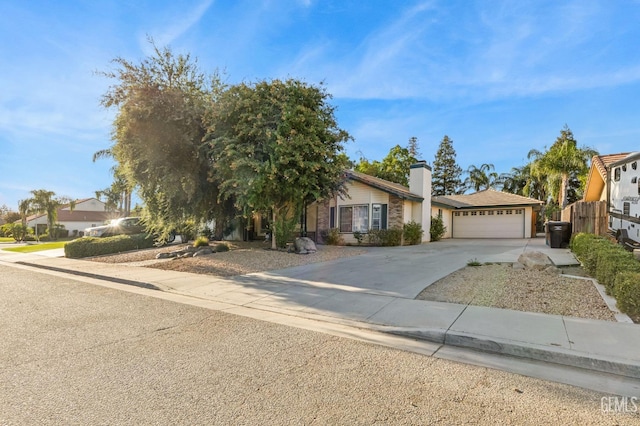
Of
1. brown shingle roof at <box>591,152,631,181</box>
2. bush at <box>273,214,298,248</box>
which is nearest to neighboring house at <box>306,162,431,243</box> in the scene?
bush at <box>273,214,298,248</box>

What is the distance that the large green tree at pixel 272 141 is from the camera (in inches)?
471

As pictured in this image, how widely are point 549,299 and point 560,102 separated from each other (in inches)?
505

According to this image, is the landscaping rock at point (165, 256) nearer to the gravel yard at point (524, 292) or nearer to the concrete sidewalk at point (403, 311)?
the concrete sidewalk at point (403, 311)

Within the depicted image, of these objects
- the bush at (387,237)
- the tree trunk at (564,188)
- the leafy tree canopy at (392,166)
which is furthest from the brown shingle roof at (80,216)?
the tree trunk at (564,188)

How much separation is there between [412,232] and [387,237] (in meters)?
1.59

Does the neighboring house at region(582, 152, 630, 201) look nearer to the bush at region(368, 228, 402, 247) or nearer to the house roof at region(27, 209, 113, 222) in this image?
the bush at region(368, 228, 402, 247)

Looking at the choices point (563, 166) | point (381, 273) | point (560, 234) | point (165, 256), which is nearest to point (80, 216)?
point (165, 256)

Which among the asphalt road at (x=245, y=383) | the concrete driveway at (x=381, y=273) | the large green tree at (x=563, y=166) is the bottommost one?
the asphalt road at (x=245, y=383)

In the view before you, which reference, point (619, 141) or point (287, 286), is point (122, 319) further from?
point (619, 141)

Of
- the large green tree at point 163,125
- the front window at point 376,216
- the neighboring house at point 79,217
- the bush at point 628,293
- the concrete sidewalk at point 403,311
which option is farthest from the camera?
the neighboring house at point 79,217

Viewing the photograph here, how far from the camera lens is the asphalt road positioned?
2.77 meters

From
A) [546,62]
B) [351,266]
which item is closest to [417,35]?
[546,62]

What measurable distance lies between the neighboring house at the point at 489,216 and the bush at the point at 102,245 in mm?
18035

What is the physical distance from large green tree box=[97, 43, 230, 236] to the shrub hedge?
12700mm
